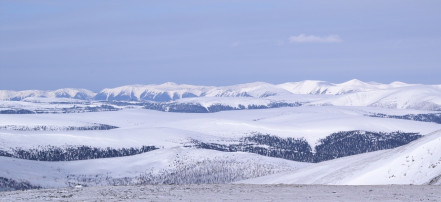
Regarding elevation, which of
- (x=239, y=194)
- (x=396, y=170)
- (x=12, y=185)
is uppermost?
(x=396, y=170)

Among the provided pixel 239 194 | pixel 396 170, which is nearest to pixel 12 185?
pixel 396 170

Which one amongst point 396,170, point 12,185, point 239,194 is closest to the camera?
point 239,194

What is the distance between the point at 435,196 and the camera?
45281 mm

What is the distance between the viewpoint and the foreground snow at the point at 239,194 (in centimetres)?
4434

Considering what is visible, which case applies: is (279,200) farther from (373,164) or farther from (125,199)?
(373,164)

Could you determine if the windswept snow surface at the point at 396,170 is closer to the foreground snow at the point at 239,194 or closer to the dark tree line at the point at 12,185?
the foreground snow at the point at 239,194

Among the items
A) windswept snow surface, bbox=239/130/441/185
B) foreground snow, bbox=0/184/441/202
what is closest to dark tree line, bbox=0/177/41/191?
windswept snow surface, bbox=239/130/441/185

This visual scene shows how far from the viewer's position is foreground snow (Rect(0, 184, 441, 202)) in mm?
44344

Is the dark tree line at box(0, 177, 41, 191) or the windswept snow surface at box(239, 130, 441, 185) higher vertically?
the windswept snow surface at box(239, 130, 441, 185)

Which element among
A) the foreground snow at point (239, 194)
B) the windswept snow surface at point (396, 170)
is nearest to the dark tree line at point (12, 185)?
the windswept snow surface at point (396, 170)

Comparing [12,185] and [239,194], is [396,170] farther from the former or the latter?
[12,185]

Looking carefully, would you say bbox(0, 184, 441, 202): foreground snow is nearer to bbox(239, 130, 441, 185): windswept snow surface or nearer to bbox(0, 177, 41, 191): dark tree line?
bbox(239, 130, 441, 185): windswept snow surface

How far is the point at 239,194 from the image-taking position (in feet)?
155

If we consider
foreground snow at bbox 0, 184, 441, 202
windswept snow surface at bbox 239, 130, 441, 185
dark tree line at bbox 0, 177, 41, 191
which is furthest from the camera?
dark tree line at bbox 0, 177, 41, 191
